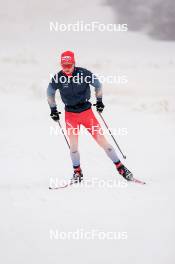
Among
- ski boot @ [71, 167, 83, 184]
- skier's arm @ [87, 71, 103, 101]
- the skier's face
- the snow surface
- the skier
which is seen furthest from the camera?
ski boot @ [71, 167, 83, 184]

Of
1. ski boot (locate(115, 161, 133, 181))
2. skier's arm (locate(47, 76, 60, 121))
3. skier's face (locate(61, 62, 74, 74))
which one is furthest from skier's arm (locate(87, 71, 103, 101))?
ski boot (locate(115, 161, 133, 181))

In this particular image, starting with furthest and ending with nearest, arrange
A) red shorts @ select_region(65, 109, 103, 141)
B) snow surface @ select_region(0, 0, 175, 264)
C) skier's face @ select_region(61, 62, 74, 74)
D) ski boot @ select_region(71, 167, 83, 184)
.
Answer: ski boot @ select_region(71, 167, 83, 184), red shorts @ select_region(65, 109, 103, 141), skier's face @ select_region(61, 62, 74, 74), snow surface @ select_region(0, 0, 175, 264)

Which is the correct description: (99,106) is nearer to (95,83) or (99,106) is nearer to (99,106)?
(99,106)

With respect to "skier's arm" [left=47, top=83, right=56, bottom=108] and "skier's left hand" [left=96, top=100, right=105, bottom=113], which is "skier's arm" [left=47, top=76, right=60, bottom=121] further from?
"skier's left hand" [left=96, top=100, right=105, bottom=113]

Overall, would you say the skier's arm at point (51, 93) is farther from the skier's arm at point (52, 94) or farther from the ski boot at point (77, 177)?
the ski boot at point (77, 177)

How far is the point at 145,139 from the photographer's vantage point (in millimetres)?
10852

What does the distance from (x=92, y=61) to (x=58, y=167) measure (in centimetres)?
2493

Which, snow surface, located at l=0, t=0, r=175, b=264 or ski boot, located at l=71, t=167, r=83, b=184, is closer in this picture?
snow surface, located at l=0, t=0, r=175, b=264

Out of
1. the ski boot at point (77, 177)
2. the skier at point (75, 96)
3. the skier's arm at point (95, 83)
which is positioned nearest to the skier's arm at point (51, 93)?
the skier at point (75, 96)

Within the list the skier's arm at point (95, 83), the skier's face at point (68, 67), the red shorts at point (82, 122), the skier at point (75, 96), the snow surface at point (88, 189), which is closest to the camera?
the snow surface at point (88, 189)

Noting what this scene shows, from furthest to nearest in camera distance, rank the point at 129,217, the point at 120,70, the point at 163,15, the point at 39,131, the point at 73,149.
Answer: the point at 163,15 < the point at 120,70 < the point at 39,131 < the point at 73,149 < the point at 129,217

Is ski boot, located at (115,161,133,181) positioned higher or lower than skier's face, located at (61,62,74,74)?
lower

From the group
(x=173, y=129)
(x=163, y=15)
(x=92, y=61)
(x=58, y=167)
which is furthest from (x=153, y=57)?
(x=58, y=167)

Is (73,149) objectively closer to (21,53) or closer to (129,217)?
(129,217)
